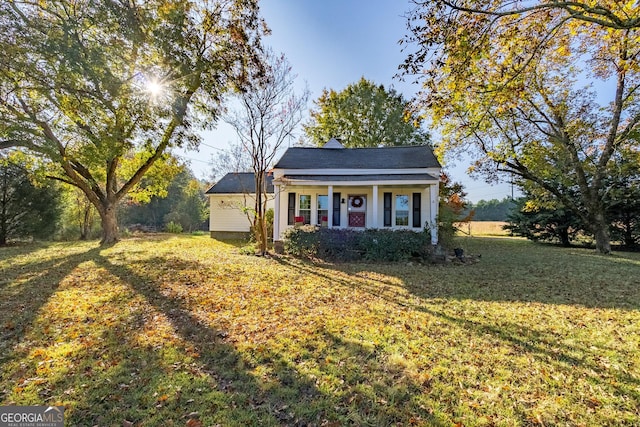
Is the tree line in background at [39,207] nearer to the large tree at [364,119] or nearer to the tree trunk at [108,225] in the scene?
the tree trunk at [108,225]

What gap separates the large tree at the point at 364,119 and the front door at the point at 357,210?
12998mm

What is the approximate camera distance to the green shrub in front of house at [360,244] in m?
10.7

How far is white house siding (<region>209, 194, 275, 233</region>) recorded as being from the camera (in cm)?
1925

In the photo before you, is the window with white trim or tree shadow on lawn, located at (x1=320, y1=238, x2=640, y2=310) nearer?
tree shadow on lawn, located at (x1=320, y1=238, x2=640, y2=310)

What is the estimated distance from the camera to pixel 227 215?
19562 mm

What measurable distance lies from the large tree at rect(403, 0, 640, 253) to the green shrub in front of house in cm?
416

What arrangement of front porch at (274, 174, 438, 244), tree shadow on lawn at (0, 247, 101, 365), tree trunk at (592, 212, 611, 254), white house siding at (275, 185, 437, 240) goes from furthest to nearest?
tree trunk at (592, 212, 611, 254), white house siding at (275, 185, 437, 240), front porch at (274, 174, 438, 244), tree shadow on lawn at (0, 247, 101, 365)

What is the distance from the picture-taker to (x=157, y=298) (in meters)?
5.94

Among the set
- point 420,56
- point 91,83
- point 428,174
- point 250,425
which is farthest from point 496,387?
point 91,83

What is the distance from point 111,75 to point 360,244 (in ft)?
32.6

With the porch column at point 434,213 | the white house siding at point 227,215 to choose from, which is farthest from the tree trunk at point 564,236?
the white house siding at point 227,215

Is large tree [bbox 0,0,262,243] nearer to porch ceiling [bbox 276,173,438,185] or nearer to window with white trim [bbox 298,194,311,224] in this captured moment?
porch ceiling [bbox 276,173,438,185]

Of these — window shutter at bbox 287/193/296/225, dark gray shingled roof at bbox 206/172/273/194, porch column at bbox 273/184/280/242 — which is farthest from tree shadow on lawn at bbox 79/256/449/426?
dark gray shingled roof at bbox 206/172/273/194

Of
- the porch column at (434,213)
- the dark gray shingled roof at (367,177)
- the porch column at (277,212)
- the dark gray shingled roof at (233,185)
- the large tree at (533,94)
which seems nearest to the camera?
the large tree at (533,94)
